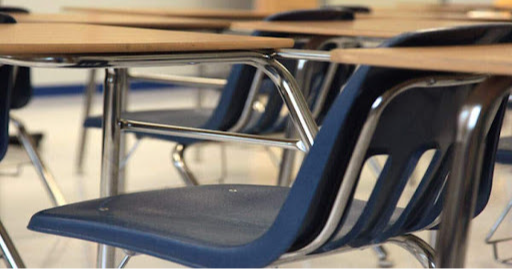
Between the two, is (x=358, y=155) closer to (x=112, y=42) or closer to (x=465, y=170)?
(x=465, y=170)

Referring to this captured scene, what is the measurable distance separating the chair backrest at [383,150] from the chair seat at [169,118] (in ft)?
4.28

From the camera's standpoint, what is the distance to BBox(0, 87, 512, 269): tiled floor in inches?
104

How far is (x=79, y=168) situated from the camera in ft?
12.9

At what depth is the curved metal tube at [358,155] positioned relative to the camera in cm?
→ 113

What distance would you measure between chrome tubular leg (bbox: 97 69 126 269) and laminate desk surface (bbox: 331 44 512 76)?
2.48ft

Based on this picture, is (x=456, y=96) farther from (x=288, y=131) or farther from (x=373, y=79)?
(x=288, y=131)

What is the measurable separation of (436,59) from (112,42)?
0.63m

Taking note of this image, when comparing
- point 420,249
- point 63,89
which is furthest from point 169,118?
point 63,89

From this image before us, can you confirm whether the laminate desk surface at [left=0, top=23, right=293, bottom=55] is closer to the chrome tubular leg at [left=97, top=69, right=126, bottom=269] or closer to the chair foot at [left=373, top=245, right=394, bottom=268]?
the chrome tubular leg at [left=97, top=69, right=126, bottom=269]

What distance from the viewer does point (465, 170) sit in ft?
3.55

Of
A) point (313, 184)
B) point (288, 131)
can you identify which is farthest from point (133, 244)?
point (288, 131)

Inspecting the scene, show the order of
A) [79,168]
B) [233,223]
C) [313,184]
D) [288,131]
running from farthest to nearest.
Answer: [79,168], [288,131], [233,223], [313,184]

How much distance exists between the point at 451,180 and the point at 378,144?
0.48ft

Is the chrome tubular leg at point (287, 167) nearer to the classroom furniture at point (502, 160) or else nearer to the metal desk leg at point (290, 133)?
the metal desk leg at point (290, 133)
